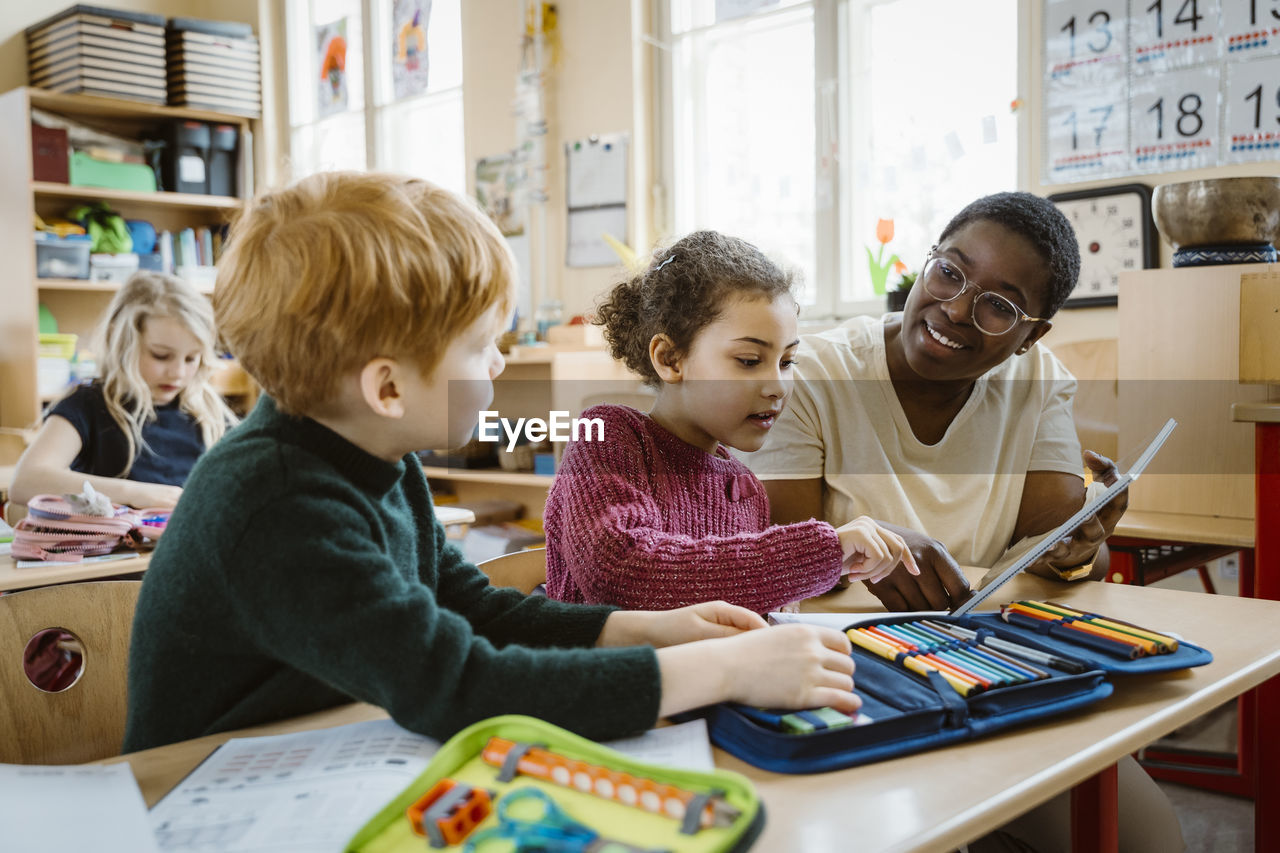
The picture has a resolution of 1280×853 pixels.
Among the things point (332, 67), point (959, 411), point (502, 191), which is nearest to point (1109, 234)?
point (959, 411)

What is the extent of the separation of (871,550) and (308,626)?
0.59m

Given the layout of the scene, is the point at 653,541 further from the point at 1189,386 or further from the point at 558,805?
the point at 1189,386

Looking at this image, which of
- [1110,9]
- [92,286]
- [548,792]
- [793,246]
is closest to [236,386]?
[92,286]

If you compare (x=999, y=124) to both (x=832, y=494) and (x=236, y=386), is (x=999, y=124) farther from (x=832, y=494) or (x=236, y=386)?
(x=236, y=386)

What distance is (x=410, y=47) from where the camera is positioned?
4.97m

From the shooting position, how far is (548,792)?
65 centimetres

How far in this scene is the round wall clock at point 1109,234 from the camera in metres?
2.85

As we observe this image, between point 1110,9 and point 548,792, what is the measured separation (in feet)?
9.61

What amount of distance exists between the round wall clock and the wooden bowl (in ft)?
1.71

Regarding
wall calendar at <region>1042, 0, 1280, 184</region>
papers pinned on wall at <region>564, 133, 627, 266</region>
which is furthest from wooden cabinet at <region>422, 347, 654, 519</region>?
wall calendar at <region>1042, 0, 1280, 184</region>

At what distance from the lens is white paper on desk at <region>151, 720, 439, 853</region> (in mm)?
648

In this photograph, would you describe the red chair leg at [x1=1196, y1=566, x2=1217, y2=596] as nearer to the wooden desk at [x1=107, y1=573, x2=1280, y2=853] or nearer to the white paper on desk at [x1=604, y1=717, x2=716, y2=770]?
the wooden desk at [x1=107, y1=573, x2=1280, y2=853]

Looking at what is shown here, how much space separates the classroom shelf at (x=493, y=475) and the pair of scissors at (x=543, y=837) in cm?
321

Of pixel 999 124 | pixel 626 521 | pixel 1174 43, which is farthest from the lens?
pixel 999 124
